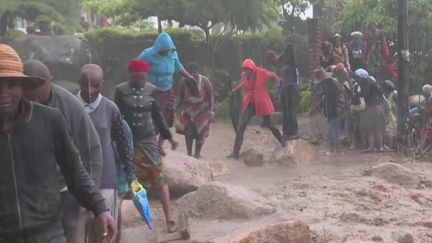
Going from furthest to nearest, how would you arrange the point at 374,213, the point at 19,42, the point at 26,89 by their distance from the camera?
the point at 19,42 → the point at 374,213 → the point at 26,89

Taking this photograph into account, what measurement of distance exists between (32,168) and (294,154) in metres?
7.43

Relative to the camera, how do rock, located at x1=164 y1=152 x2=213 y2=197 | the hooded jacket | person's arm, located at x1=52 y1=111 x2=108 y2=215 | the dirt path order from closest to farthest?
1. the hooded jacket
2. person's arm, located at x1=52 y1=111 x2=108 y2=215
3. the dirt path
4. rock, located at x1=164 y1=152 x2=213 y2=197

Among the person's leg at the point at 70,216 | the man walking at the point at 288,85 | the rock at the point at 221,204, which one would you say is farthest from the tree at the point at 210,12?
the person's leg at the point at 70,216

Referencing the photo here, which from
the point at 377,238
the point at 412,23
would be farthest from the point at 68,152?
the point at 412,23

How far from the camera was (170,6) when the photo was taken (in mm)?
16266

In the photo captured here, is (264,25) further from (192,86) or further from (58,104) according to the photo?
(58,104)

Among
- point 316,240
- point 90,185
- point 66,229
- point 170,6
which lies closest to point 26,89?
point 90,185

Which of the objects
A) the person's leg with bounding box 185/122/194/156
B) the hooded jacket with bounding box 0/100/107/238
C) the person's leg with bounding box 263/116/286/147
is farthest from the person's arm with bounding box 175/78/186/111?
the hooded jacket with bounding box 0/100/107/238

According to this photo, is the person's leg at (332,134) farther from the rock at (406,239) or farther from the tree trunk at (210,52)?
the tree trunk at (210,52)

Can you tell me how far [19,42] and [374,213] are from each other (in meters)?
11.3

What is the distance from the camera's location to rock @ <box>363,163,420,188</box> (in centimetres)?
796

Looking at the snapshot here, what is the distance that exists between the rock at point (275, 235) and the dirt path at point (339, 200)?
0.27 metres

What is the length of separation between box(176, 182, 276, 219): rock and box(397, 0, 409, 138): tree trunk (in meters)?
4.53

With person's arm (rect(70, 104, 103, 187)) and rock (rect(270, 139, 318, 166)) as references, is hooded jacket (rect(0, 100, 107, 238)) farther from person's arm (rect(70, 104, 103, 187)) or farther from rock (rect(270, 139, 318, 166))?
rock (rect(270, 139, 318, 166))
